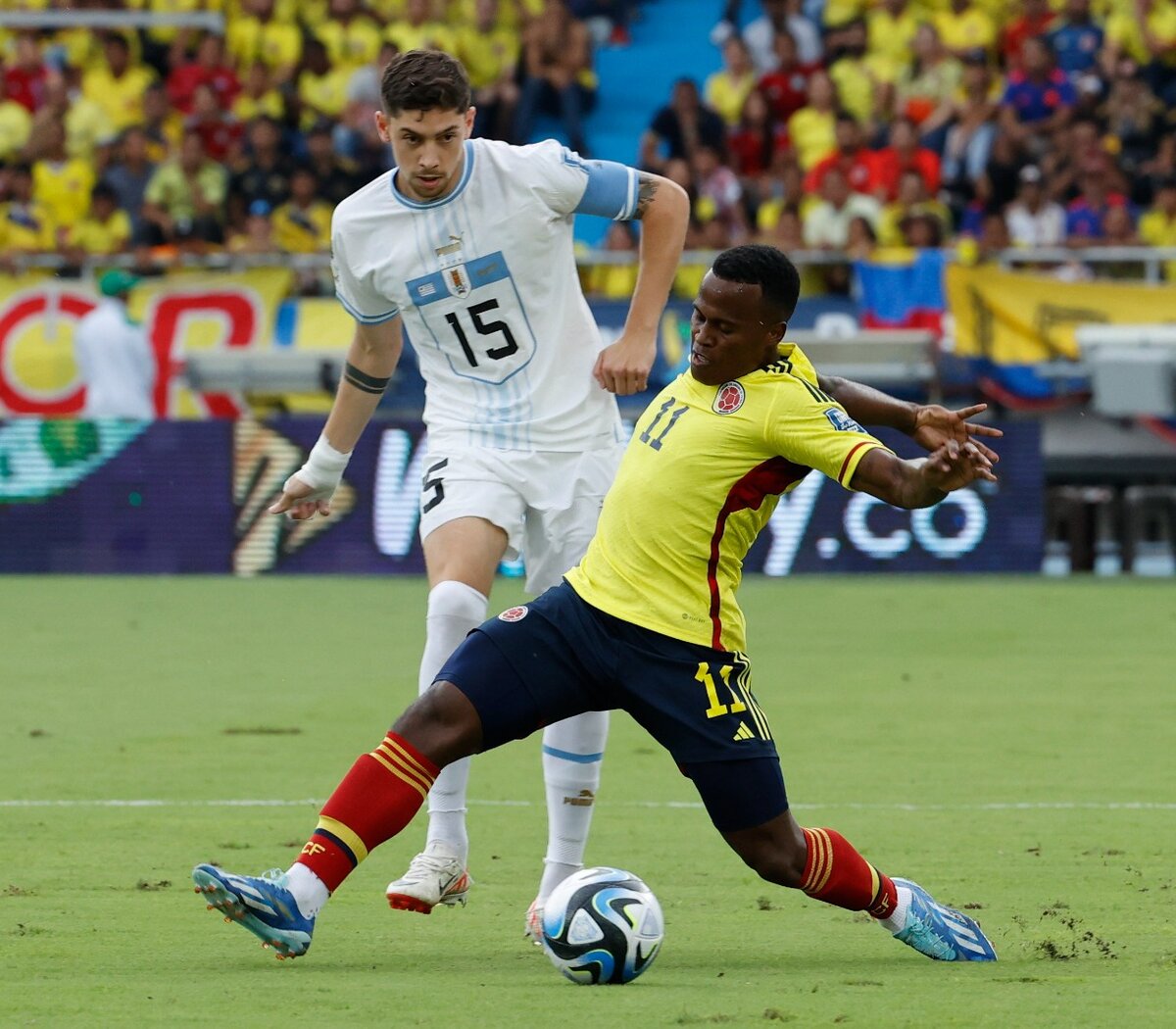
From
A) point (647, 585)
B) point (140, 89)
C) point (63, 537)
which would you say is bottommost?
point (63, 537)

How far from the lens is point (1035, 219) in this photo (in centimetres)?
1950

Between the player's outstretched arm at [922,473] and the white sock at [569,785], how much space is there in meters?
1.33

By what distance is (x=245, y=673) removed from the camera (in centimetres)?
1177

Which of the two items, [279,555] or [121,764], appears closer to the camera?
[121,764]

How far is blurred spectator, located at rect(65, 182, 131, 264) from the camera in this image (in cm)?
2138

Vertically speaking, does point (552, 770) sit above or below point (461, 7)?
below

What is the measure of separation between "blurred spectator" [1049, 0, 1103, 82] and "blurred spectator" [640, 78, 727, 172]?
331 cm

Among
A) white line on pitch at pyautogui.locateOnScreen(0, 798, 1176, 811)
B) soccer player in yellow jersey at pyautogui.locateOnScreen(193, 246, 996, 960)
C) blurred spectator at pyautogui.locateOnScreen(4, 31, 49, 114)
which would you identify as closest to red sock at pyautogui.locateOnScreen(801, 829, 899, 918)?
soccer player in yellow jersey at pyautogui.locateOnScreen(193, 246, 996, 960)

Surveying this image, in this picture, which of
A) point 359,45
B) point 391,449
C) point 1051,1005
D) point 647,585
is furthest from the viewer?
point 359,45

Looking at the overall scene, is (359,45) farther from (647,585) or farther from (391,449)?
(647,585)

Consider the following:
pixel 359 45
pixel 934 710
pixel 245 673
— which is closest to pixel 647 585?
pixel 934 710

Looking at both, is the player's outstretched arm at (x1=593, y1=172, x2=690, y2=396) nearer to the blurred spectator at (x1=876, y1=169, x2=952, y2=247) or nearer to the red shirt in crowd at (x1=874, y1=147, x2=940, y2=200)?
the blurred spectator at (x1=876, y1=169, x2=952, y2=247)

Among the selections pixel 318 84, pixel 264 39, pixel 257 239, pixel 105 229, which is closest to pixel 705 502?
pixel 257 239

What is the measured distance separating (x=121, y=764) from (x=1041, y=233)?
12692mm
